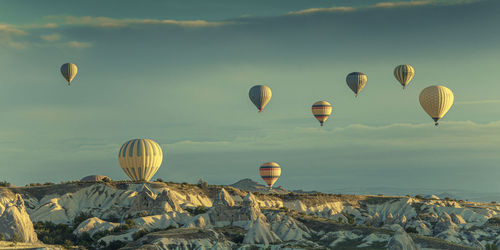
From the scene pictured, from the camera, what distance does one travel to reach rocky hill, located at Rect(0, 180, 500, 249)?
14562cm

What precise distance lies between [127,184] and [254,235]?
56.1m

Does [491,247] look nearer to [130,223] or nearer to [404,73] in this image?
[404,73]

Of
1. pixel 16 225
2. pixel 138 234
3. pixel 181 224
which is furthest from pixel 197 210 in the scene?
pixel 16 225

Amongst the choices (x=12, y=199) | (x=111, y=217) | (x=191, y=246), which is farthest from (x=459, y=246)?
(x=12, y=199)

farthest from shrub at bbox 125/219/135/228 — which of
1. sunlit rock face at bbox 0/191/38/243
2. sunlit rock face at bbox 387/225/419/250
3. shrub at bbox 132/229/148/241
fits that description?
sunlit rock face at bbox 387/225/419/250

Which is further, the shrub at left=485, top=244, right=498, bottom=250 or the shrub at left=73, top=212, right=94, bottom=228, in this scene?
the shrub at left=73, top=212, right=94, bottom=228

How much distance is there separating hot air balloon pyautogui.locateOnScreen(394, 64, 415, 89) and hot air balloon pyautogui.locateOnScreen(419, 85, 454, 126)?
8772 millimetres

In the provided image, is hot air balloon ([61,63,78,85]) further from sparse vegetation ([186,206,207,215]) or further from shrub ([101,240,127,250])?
shrub ([101,240,127,250])

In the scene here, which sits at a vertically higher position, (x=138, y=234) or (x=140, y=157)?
(x=140, y=157)

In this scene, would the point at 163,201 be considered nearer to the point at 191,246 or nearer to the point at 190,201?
the point at 190,201

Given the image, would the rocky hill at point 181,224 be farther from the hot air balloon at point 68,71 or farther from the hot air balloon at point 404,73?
the hot air balloon at point 404,73

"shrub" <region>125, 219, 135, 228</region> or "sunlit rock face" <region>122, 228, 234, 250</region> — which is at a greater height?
"shrub" <region>125, 219, 135, 228</region>

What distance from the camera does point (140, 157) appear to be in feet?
623

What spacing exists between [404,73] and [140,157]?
255ft
